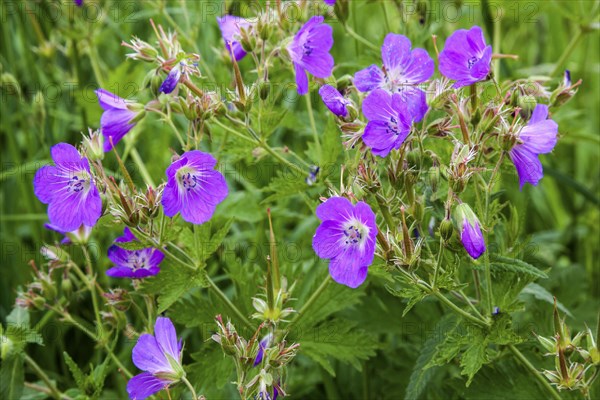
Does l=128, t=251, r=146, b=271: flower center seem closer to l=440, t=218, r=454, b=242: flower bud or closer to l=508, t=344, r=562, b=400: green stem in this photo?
l=440, t=218, r=454, b=242: flower bud

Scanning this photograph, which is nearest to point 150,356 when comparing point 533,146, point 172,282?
point 172,282

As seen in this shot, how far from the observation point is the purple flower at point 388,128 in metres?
1.63

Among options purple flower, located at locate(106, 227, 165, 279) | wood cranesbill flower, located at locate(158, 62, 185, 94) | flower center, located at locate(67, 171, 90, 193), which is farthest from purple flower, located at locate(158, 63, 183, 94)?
purple flower, located at locate(106, 227, 165, 279)

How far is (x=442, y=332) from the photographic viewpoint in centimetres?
189

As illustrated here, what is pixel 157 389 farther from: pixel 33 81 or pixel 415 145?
pixel 33 81

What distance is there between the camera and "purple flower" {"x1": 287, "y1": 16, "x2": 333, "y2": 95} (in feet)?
6.43

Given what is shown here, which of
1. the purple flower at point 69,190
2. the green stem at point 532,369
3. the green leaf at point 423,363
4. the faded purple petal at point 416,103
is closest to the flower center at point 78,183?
the purple flower at point 69,190

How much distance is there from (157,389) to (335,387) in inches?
36.0

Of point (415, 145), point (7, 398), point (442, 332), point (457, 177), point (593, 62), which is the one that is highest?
point (457, 177)

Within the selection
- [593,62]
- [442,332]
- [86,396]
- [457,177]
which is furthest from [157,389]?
[593,62]

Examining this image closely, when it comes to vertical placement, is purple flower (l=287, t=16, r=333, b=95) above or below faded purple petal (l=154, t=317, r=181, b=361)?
above

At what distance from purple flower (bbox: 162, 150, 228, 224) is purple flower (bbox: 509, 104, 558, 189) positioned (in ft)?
2.14

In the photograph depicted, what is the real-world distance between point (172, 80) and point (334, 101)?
0.37 metres

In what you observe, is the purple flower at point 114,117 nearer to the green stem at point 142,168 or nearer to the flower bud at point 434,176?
the green stem at point 142,168
